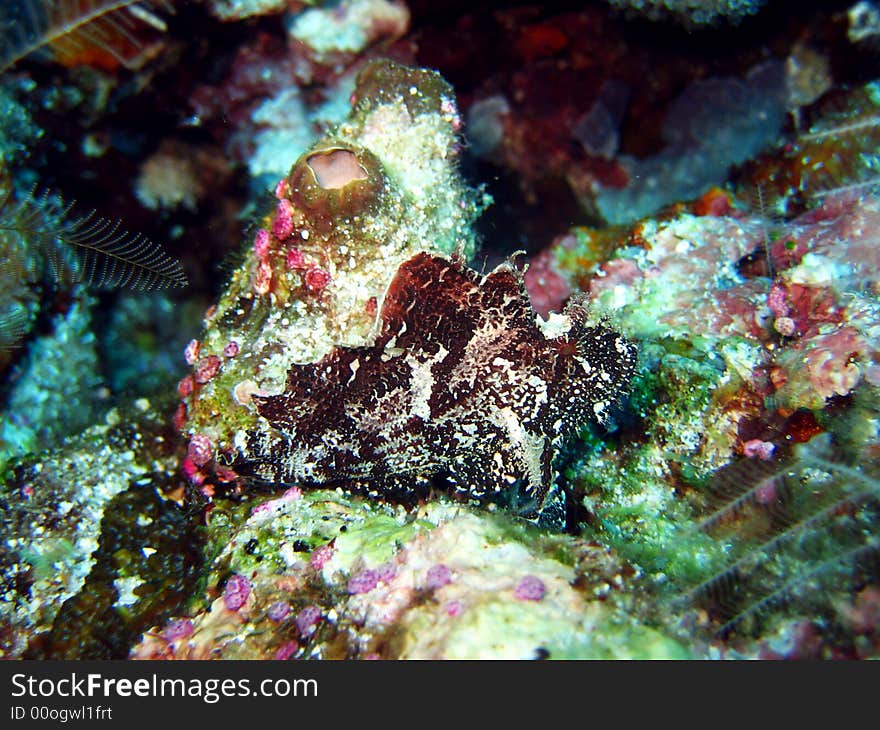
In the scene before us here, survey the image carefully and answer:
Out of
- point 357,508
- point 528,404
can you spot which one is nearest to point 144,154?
point 357,508

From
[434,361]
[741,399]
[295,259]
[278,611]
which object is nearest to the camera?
[278,611]

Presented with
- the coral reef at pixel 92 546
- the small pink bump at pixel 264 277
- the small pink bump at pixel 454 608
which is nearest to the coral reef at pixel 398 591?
the small pink bump at pixel 454 608

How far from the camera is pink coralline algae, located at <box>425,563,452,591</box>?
248cm

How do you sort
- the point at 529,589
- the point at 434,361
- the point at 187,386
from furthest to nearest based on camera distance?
the point at 187,386 → the point at 434,361 → the point at 529,589

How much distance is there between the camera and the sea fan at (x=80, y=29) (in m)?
3.71

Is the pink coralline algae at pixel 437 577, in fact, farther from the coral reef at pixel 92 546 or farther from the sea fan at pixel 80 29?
the sea fan at pixel 80 29

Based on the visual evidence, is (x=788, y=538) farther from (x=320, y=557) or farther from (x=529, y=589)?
(x=320, y=557)

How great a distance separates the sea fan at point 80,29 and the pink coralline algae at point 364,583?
403 centimetres

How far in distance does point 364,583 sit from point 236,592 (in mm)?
756

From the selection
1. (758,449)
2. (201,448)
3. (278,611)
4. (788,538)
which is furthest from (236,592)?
(758,449)

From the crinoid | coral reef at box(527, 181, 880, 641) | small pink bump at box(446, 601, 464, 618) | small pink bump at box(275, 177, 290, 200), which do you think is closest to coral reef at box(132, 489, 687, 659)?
small pink bump at box(446, 601, 464, 618)

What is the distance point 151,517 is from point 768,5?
6.49 m

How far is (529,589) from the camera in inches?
91.6

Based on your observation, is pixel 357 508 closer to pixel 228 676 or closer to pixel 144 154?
pixel 228 676
